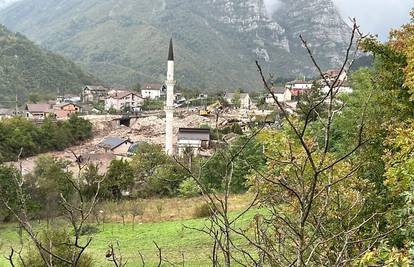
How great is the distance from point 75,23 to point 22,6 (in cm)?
7069

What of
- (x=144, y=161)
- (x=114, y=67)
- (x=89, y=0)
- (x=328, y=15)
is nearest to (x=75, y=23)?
(x=89, y=0)

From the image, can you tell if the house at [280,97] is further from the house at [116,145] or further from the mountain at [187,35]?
the mountain at [187,35]

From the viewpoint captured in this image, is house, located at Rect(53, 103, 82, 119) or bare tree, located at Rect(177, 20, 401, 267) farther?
house, located at Rect(53, 103, 82, 119)

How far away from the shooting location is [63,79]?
75.4 meters

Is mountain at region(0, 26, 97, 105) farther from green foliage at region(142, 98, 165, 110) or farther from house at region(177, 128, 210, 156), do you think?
house at region(177, 128, 210, 156)

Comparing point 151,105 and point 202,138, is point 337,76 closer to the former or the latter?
point 202,138

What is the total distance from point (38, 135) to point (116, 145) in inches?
240

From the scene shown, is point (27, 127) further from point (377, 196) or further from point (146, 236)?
point (377, 196)

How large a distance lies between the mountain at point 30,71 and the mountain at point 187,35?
68.8 ft

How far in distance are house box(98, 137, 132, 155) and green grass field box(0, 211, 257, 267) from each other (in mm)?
18542

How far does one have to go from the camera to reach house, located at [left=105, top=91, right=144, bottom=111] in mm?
57688

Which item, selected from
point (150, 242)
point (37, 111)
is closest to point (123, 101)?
point (37, 111)

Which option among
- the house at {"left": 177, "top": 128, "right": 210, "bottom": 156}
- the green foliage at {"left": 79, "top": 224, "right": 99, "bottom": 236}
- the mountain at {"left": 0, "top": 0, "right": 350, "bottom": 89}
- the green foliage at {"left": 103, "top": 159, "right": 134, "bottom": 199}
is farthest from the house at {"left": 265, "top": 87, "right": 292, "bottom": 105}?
the mountain at {"left": 0, "top": 0, "right": 350, "bottom": 89}

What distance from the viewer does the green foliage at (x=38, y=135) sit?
32531 millimetres
